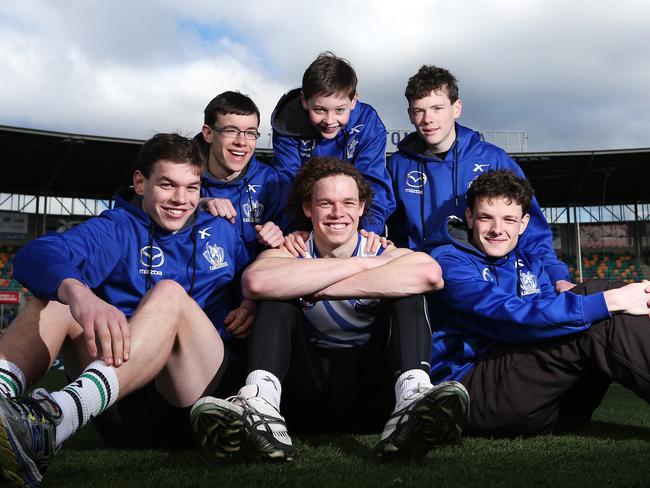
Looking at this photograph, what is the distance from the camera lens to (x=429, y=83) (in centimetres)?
405

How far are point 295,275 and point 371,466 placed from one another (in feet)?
2.47

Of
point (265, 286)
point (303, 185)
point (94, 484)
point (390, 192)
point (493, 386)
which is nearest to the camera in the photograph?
point (94, 484)

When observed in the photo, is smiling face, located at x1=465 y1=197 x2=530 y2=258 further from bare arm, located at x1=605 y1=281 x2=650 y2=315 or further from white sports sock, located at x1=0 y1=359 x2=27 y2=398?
white sports sock, located at x1=0 y1=359 x2=27 y2=398

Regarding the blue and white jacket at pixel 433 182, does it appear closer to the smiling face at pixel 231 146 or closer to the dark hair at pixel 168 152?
the smiling face at pixel 231 146

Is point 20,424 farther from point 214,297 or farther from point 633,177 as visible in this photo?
point 633,177

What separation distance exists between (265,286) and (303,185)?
2.11 ft

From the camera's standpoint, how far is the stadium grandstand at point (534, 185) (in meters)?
22.8

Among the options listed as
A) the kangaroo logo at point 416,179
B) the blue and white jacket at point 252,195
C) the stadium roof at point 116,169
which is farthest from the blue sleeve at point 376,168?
the stadium roof at point 116,169

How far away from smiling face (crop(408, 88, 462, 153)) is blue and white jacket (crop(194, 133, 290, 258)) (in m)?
0.91

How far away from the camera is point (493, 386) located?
278 centimetres

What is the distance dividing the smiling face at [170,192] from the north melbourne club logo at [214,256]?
0.18 meters

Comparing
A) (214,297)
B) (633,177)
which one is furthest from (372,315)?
(633,177)

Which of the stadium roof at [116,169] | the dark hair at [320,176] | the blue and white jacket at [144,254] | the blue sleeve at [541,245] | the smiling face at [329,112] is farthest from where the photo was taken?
the stadium roof at [116,169]

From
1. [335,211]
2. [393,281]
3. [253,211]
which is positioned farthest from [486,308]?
[253,211]
